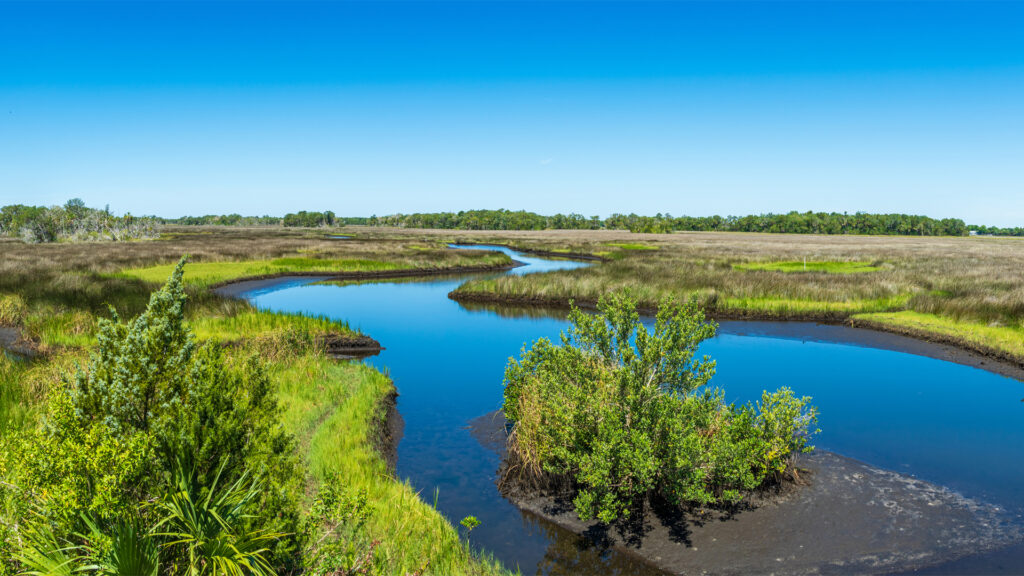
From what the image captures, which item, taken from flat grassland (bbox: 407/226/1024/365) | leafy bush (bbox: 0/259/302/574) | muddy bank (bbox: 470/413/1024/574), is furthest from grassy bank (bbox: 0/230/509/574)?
flat grassland (bbox: 407/226/1024/365)

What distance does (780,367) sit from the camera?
20.6m

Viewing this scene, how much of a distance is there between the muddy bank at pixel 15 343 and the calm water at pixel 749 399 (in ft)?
35.3

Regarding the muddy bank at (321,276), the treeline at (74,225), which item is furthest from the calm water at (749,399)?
the treeline at (74,225)

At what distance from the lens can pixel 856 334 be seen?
26.2 meters

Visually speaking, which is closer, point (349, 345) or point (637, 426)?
point (637, 426)

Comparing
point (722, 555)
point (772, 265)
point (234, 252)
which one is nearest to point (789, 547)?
point (722, 555)

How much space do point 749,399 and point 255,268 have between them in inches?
1784

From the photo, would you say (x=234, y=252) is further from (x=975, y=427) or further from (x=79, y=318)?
(x=975, y=427)

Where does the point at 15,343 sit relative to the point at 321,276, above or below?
above

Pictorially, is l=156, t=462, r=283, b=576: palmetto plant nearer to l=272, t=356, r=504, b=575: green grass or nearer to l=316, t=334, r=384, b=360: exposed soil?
l=272, t=356, r=504, b=575: green grass

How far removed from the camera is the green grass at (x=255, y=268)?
41959 mm

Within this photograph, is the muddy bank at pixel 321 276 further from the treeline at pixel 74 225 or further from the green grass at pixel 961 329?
the treeline at pixel 74 225

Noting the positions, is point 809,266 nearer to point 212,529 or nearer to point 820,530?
point 820,530

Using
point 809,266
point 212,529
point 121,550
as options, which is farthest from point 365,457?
point 809,266
